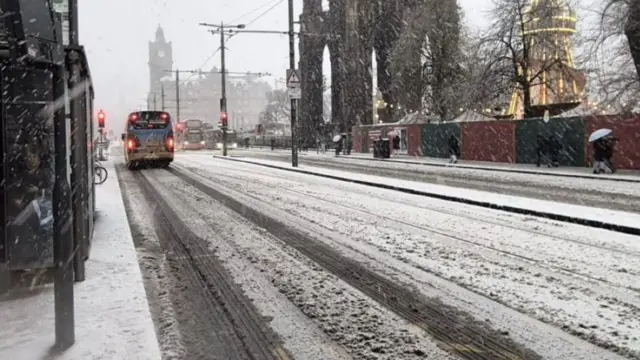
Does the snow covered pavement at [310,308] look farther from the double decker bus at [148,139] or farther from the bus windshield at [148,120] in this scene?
the bus windshield at [148,120]

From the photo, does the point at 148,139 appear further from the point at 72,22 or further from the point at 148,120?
the point at 72,22

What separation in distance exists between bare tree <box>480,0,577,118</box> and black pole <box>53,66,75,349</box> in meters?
35.2

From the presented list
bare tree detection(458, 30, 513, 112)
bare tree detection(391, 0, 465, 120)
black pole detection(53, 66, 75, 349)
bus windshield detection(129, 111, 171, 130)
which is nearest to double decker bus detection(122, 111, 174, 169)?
bus windshield detection(129, 111, 171, 130)

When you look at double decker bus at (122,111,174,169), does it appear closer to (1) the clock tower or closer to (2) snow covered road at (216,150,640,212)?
(2) snow covered road at (216,150,640,212)

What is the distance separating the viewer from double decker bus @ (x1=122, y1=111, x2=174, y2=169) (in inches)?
1154

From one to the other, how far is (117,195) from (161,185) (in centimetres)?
332

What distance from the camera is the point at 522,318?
524 centimetres

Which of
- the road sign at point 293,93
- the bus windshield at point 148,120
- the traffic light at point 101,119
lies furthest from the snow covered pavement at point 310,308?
the traffic light at point 101,119

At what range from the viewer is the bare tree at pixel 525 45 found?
36812 millimetres

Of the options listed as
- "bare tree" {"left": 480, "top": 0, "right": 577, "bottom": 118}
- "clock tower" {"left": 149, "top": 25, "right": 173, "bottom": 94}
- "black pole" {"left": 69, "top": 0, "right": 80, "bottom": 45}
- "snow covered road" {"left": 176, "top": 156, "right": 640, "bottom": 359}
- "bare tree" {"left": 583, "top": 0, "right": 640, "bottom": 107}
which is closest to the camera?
"snow covered road" {"left": 176, "top": 156, "right": 640, "bottom": 359}

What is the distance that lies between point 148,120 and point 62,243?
88.9 feet

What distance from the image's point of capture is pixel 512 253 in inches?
308

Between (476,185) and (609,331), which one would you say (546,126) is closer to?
(476,185)

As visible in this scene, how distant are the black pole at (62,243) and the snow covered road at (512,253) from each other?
382cm
